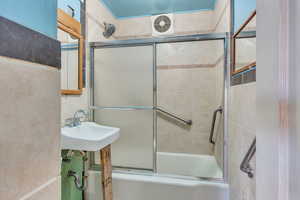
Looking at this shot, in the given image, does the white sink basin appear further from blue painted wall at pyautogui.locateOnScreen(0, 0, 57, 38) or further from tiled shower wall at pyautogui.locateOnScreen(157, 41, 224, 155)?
tiled shower wall at pyautogui.locateOnScreen(157, 41, 224, 155)

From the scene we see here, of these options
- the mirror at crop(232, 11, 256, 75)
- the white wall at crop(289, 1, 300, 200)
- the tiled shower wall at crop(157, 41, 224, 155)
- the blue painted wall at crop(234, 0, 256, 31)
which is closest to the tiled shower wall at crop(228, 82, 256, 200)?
the mirror at crop(232, 11, 256, 75)

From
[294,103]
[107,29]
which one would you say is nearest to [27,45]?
[294,103]

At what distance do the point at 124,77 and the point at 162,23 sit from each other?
1.11 m

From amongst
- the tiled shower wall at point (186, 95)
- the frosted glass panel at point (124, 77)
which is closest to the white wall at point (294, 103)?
the frosted glass panel at point (124, 77)

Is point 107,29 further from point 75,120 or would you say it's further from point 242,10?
point 242,10

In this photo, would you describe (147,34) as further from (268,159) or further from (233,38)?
(268,159)

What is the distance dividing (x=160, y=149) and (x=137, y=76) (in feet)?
3.67

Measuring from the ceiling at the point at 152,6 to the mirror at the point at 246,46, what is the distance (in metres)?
1.20

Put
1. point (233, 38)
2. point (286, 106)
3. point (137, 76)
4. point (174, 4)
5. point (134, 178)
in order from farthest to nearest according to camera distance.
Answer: point (174, 4)
point (137, 76)
point (134, 178)
point (233, 38)
point (286, 106)

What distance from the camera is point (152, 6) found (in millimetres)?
2309

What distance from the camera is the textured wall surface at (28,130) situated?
0.29 meters

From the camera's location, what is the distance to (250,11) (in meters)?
0.98

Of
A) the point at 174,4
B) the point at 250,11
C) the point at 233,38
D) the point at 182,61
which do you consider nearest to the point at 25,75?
the point at 250,11

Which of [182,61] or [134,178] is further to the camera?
[182,61]
